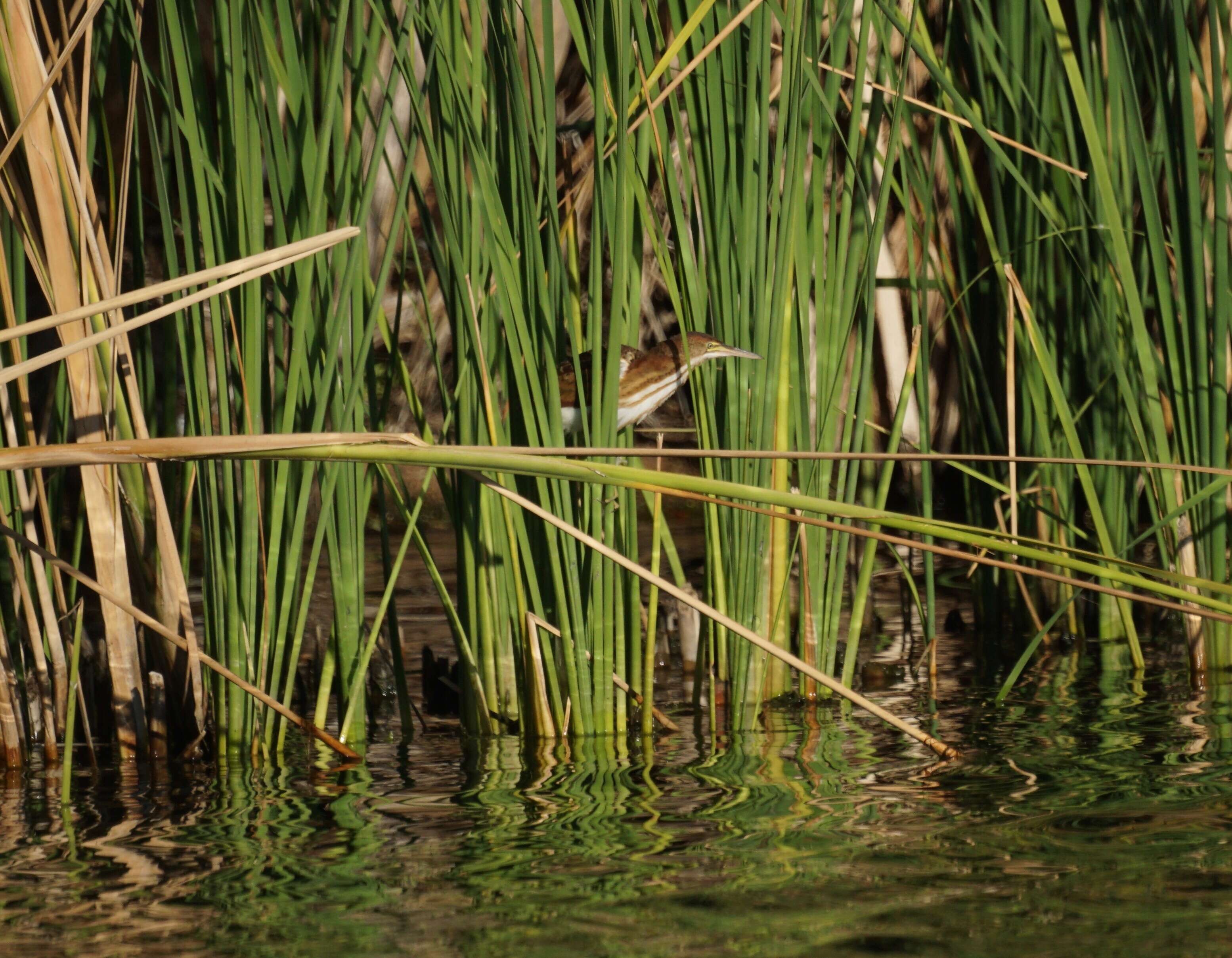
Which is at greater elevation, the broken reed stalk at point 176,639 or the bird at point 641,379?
the bird at point 641,379

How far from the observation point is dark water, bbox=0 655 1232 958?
1954 millimetres

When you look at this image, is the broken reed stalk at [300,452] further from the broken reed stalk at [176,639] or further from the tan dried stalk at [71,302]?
the tan dried stalk at [71,302]

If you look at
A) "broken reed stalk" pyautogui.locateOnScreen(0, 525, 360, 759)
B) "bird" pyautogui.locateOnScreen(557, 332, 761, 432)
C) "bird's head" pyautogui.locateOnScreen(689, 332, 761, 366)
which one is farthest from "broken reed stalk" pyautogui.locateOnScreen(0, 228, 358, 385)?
"bird" pyautogui.locateOnScreen(557, 332, 761, 432)

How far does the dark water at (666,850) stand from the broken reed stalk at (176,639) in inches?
3.0

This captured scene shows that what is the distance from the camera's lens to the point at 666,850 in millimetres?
2320

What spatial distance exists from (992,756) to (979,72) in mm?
1700

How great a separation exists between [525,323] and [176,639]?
88 cm

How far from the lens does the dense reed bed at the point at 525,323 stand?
2.77 metres

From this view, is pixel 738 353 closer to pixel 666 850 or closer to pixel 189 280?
pixel 666 850

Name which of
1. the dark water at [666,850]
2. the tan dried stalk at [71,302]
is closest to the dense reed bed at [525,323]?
the tan dried stalk at [71,302]

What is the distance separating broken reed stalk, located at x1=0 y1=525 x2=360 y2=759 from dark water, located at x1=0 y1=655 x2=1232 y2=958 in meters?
0.08

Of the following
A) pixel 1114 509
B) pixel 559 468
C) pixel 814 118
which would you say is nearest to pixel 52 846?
pixel 559 468

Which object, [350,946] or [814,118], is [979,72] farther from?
[350,946]

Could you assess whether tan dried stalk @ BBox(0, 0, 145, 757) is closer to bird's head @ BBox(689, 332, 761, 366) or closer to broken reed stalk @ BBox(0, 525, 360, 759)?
broken reed stalk @ BBox(0, 525, 360, 759)
